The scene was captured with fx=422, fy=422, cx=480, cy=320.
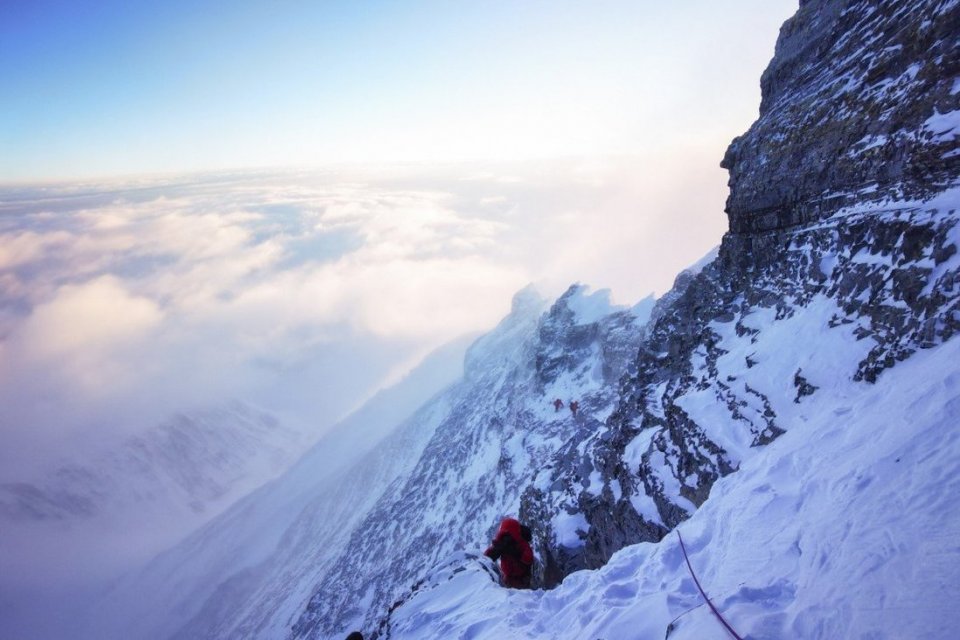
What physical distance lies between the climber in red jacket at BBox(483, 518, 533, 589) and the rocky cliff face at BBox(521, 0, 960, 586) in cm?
475

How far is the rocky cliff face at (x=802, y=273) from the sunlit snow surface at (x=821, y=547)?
1.82m

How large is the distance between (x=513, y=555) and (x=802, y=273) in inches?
587

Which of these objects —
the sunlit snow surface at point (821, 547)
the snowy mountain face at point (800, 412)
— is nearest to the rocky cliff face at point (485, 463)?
the snowy mountain face at point (800, 412)

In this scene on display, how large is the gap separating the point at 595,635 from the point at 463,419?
83.2 metres

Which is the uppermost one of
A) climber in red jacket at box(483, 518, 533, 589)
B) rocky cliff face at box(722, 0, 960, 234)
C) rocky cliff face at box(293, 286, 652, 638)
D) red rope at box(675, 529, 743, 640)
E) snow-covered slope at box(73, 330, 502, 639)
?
rocky cliff face at box(722, 0, 960, 234)

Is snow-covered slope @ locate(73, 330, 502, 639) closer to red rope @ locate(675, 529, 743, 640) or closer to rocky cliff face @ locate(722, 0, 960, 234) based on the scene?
red rope @ locate(675, 529, 743, 640)

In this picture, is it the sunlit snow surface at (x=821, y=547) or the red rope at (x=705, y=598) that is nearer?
the sunlit snow surface at (x=821, y=547)

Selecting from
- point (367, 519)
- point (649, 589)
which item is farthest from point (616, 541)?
point (367, 519)

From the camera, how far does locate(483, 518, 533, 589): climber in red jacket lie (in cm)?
1494

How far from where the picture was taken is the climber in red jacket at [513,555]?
49.0 ft

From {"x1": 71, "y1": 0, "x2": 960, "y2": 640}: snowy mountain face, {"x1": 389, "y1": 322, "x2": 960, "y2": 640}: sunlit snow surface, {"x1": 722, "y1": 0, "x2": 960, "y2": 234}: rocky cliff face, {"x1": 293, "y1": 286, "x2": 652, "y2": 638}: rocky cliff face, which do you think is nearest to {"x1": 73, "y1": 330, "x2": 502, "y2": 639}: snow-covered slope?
{"x1": 293, "y1": 286, "x2": 652, "y2": 638}: rocky cliff face

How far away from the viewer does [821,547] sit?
631 cm

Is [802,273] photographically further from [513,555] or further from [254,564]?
[254,564]

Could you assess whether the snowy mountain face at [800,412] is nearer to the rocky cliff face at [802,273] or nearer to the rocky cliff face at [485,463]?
the rocky cliff face at [802,273]
